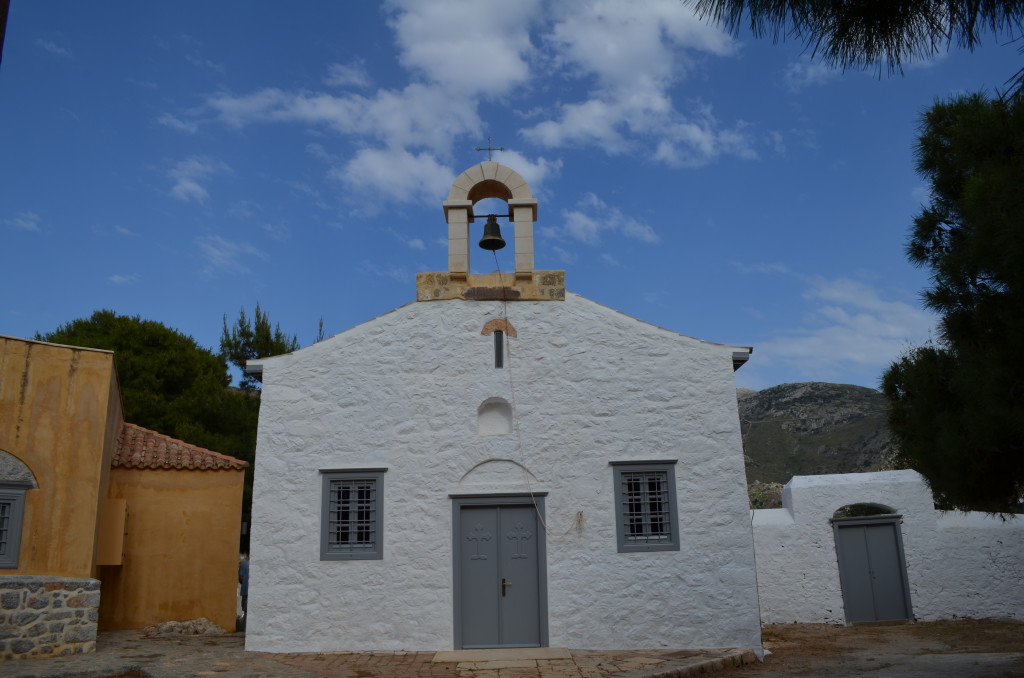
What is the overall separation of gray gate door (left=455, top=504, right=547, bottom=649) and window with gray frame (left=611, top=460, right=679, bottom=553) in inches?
47.1

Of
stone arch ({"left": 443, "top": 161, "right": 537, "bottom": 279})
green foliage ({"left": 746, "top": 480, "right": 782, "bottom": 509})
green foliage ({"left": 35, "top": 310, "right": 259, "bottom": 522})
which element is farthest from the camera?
green foliage ({"left": 746, "top": 480, "right": 782, "bottom": 509})

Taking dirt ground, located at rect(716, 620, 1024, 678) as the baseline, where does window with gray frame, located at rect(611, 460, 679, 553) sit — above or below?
above

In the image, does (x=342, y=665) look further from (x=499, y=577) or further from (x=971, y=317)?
(x=971, y=317)

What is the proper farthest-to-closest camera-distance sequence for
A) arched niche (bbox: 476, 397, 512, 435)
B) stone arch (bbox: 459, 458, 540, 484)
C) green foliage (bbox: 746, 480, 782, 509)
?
1. green foliage (bbox: 746, 480, 782, 509)
2. arched niche (bbox: 476, 397, 512, 435)
3. stone arch (bbox: 459, 458, 540, 484)

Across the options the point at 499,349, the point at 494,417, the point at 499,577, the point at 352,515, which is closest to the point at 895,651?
the point at 499,577

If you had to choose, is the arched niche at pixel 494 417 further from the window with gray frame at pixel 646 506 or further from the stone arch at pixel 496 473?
the window with gray frame at pixel 646 506

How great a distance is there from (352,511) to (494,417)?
93.5 inches

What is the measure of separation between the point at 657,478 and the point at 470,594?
3031 mm

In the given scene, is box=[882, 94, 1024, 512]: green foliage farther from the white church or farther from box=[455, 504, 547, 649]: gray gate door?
box=[455, 504, 547, 649]: gray gate door

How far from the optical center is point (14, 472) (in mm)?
11258

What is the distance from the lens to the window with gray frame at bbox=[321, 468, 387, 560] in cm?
1156

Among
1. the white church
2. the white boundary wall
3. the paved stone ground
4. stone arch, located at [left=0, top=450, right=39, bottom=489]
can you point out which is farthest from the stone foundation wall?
the white boundary wall

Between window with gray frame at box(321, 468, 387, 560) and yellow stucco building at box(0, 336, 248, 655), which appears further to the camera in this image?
window with gray frame at box(321, 468, 387, 560)

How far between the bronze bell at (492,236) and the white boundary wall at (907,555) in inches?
286
